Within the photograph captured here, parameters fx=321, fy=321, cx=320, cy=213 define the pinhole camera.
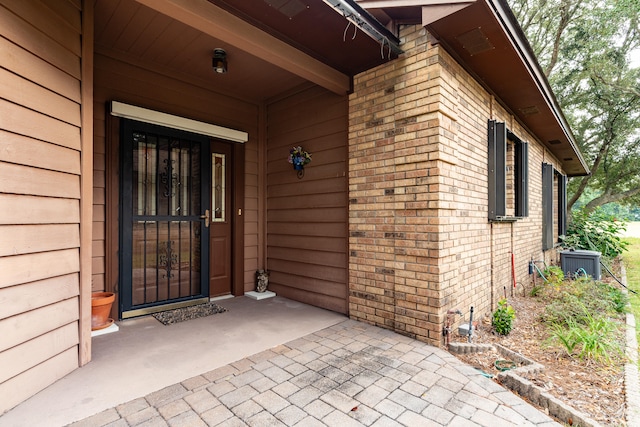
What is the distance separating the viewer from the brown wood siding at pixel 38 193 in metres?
1.68

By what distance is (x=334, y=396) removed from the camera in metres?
1.85

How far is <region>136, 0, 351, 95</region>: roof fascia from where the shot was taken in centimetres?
212

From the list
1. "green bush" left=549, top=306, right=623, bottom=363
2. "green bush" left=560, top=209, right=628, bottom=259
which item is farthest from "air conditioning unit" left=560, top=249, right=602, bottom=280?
"green bush" left=549, top=306, right=623, bottom=363

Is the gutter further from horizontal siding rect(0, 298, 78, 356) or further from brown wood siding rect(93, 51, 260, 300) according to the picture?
horizontal siding rect(0, 298, 78, 356)

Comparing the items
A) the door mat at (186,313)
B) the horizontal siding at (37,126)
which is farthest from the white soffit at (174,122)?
the door mat at (186,313)

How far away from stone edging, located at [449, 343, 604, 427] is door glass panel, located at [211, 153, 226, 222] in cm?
290

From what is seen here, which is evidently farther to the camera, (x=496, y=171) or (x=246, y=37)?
(x=496, y=171)

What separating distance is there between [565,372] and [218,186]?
377 cm

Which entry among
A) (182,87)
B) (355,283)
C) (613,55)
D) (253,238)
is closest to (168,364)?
(355,283)

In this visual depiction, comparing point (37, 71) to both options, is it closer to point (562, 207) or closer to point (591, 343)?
point (591, 343)

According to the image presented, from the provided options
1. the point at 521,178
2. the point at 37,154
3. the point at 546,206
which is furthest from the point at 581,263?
the point at 37,154

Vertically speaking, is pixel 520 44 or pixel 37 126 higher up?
pixel 520 44

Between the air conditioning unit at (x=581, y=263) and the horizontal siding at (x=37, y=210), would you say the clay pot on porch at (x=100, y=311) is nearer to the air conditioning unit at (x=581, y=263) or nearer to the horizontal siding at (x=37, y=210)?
the horizontal siding at (x=37, y=210)

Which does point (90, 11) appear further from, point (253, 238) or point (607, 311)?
point (607, 311)
